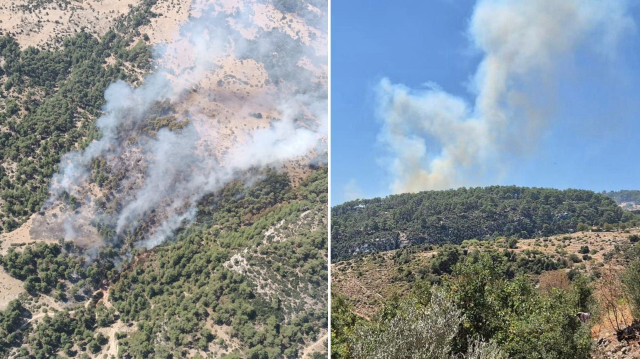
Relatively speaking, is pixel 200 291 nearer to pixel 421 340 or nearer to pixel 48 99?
pixel 48 99

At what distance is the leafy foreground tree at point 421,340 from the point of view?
6.12 m

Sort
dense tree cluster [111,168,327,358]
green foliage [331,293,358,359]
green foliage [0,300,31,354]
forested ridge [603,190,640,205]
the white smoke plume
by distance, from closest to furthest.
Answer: green foliage [331,293,358,359]
dense tree cluster [111,168,327,358]
green foliage [0,300,31,354]
the white smoke plume
forested ridge [603,190,640,205]

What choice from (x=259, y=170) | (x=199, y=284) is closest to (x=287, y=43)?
(x=259, y=170)

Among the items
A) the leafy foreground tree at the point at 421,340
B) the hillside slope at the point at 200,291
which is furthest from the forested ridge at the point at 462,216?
the leafy foreground tree at the point at 421,340

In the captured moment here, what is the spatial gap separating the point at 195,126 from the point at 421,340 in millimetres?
15086

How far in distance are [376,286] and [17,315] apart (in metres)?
12.1

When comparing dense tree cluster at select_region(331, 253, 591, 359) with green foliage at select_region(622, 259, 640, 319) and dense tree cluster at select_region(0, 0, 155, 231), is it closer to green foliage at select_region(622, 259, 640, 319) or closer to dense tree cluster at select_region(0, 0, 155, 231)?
green foliage at select_region(622, 259, 640, 319)

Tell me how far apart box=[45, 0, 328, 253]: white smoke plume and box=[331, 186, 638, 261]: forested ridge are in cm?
414

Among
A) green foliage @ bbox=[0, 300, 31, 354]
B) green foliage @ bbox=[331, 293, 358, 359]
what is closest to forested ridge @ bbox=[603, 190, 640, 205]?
green foliage @ bbox=[331, 293, 358, 359]

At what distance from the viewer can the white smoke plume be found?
17.9 m

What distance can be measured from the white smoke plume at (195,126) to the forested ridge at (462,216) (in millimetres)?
4141

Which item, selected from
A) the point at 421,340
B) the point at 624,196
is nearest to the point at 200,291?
the point at 421,340

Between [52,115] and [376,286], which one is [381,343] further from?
[52,115]

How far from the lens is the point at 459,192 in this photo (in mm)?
21906
